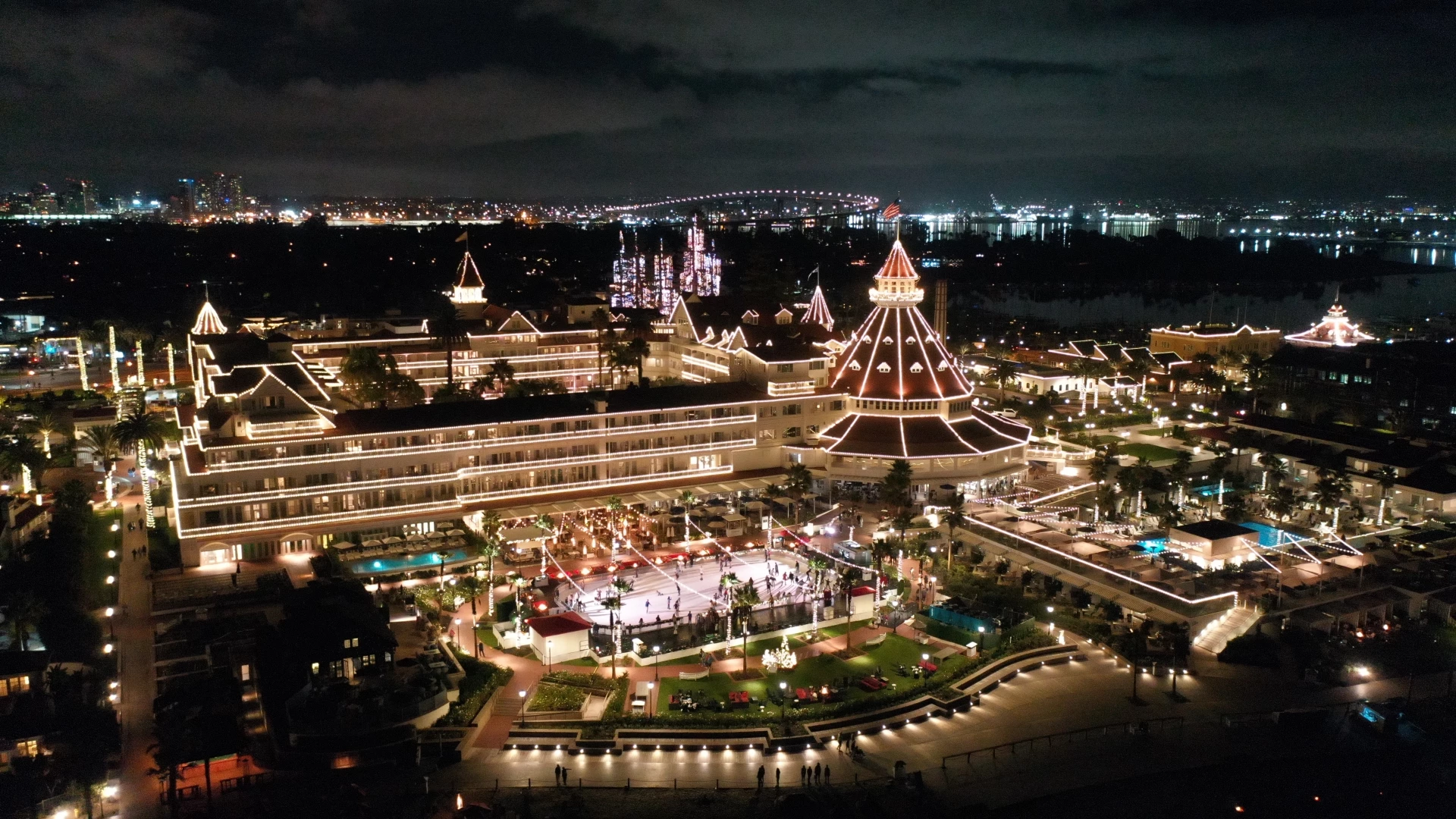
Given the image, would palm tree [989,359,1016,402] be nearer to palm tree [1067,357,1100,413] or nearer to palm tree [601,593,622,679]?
palm tree [1067,357,1100,413]

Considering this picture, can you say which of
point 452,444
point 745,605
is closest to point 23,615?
point 452,444

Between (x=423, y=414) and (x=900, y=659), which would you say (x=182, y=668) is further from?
(x=900, y=659)

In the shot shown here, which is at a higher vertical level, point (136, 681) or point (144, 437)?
point (144, 437)

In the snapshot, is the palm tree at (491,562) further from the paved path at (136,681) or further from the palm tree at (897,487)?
the palm tree at (897,487)

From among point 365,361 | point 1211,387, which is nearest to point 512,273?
point 365,361

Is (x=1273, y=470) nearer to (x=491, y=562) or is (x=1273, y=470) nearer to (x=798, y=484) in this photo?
(x=798, y=484)

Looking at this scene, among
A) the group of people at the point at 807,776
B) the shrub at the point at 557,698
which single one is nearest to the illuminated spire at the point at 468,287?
the shrub at the point at 557,698

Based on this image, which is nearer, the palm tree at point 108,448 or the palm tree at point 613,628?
the palm tree at point 613,628
